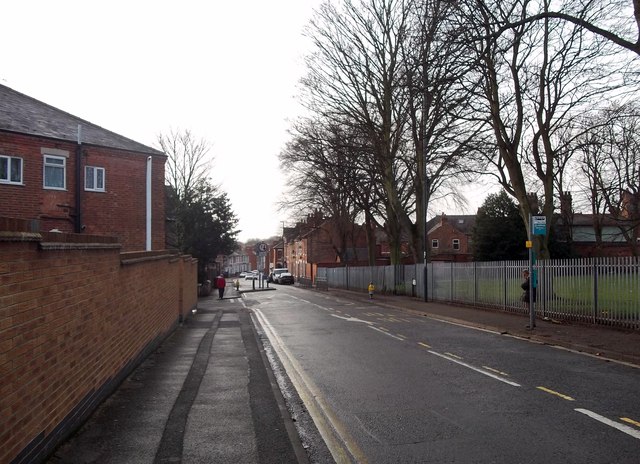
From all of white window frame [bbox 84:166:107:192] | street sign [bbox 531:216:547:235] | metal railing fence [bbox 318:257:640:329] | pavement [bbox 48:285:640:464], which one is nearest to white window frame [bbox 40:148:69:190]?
white window frame [bbox 84:166:107:192]

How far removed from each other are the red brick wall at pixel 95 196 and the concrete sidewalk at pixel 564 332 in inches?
485

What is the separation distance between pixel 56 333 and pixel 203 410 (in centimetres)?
229

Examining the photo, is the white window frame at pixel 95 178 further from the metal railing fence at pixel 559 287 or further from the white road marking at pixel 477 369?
the metal railing fence at pixel 559 287

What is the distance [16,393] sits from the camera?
4.12m

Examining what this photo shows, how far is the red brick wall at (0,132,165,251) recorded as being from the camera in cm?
1836

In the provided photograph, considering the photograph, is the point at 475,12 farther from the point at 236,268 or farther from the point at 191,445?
the point at 236,268

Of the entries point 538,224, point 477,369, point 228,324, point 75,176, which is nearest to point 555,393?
point 477,369

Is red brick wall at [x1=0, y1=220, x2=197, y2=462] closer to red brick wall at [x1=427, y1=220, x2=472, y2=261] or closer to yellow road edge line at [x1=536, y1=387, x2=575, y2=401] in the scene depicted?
yellow road edge line at [x1=536, y1=387, x2=575, y2=401]

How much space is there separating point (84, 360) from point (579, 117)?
67.4 ft

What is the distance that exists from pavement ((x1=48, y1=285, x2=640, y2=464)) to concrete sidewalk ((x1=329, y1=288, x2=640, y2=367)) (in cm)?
3

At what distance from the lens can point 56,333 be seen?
5.08 metres

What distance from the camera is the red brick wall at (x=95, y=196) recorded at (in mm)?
18359

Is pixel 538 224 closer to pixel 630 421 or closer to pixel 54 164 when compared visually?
pixel 630 421

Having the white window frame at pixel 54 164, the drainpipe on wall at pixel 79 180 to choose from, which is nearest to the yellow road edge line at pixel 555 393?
the drainpipe on wall at pixel 79 180
